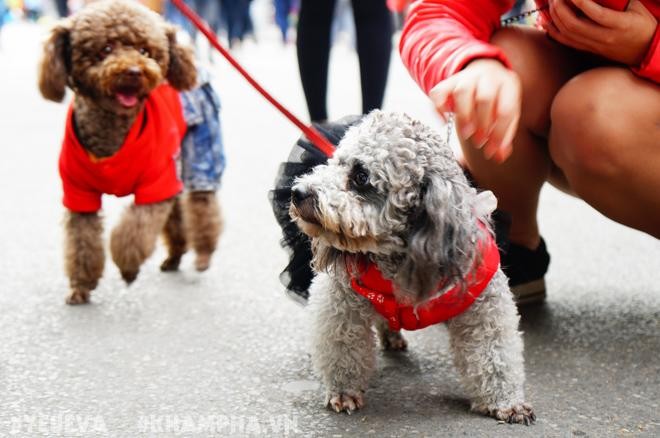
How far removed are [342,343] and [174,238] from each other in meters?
1.38

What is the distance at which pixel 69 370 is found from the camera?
88.3 inches

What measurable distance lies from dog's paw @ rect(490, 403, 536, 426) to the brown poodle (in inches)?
52.9

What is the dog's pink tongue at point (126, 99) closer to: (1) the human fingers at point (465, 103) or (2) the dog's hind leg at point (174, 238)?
(2) the dog's hind leg at point (174, 238)

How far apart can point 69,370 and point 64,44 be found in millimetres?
1101

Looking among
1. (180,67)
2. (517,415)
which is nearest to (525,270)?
(517,415)

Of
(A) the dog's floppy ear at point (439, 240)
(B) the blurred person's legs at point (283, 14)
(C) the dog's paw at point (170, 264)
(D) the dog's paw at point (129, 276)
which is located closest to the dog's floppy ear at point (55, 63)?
(D) the dog's paw at point (129, 276)

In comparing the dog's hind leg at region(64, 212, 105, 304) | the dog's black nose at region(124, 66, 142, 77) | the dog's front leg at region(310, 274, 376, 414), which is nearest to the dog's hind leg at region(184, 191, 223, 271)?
the dog's hind leg at region(64, 212, 105, 304)

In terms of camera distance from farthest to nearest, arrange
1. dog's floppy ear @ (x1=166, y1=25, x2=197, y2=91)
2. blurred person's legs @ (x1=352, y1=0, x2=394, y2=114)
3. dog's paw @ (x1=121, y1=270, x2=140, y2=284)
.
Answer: blurred person's legs @ (x1=352, y1=0, x2=394, y2=114) → dog's floppy ear @ (x1=166, y1=25, x2=197, y2=91) → dog's paw @ (x1=121, y1=270, x2=140, y2=284)

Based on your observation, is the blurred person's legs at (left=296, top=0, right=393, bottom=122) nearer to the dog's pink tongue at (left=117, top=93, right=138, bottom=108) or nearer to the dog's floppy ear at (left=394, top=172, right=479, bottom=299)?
the dog's pink tongue at (left=117, top=93, right=138, bottom=108)

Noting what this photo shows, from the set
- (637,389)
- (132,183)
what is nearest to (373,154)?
(637,389)

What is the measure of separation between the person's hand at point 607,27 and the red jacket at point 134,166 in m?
1.32

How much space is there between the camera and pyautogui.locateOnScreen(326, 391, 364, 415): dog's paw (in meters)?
2.00

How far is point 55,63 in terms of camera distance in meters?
2.78

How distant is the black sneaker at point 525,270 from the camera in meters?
2.51
